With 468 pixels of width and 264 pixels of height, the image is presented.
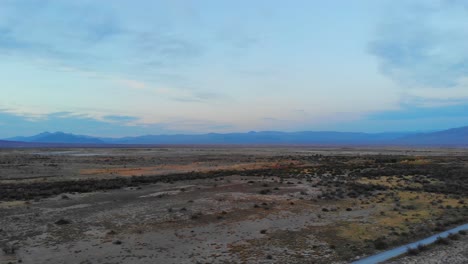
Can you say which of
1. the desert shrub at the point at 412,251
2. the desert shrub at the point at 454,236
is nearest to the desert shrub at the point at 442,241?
the desert shrub at the point at 454,236

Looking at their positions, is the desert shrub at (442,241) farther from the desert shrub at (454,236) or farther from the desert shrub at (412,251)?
the desert shrub at (412,251)

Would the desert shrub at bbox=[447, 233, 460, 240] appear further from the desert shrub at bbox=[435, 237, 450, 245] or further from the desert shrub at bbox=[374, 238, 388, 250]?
the desert shrub at bbox=[374, 238, 388, 250]

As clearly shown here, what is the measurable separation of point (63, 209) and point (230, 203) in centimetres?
1049

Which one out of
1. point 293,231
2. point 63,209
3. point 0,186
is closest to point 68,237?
point 63,209

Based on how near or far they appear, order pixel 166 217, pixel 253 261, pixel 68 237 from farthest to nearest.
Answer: pixel 166 217, pixel 68 237, pixel 253 261

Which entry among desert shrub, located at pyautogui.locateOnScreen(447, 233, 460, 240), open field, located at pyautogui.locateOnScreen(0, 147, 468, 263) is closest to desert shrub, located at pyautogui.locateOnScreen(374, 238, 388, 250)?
open field, located at pyautogui.locateOnScreen(0, 147, 468, 263)

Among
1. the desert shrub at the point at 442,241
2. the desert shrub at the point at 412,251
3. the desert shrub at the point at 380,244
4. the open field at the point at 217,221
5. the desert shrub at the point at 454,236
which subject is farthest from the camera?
the desert shrub at the point at 454,236

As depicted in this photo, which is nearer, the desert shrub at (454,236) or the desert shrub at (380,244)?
the desert shrub at (380,244)

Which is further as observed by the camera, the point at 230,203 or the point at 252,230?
the point at 230,203

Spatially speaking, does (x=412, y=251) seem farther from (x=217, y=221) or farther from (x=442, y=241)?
(x=217, y=221)

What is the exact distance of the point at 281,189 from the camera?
3006 cm

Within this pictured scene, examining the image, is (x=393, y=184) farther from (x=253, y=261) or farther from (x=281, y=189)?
(x=253, y=261)

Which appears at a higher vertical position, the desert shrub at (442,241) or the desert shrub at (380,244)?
the desert shrub at (442,241)

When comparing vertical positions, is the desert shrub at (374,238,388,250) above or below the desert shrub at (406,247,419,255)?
below
